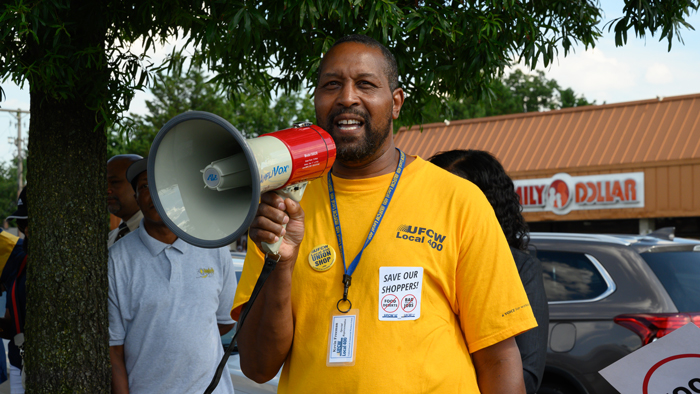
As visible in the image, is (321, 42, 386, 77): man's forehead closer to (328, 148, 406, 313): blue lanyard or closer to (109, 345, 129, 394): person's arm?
(328, 148, 406, 313): blue lanyard

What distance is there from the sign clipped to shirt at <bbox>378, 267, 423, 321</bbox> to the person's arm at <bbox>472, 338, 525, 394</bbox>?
25 centimetres

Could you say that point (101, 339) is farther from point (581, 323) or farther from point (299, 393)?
point (581, 323)

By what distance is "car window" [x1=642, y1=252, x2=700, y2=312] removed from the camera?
14.0 ft

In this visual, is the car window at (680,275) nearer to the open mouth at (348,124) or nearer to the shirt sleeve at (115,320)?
the open mouth at (348,124)

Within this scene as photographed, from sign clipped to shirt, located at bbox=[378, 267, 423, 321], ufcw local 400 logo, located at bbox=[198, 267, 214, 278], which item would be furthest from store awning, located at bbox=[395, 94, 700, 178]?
sign clipped to shirt, located at bbox=[378, 267, 423, 321]

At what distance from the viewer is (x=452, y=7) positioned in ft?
12.3

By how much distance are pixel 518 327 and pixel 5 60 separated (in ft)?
7.93

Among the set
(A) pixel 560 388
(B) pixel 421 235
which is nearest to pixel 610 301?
(A) pixel 560 388

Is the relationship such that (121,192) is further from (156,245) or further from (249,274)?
(249,274)

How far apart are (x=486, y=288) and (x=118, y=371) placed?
1.98 metres

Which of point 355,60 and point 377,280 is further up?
point 355,60

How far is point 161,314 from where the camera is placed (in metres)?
2.89

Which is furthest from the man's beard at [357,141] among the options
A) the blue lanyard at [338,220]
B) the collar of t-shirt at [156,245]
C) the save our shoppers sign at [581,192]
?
the save our shoppers sign at [581,192]

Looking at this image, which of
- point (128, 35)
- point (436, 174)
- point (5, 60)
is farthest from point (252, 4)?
point (436, 174)
